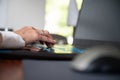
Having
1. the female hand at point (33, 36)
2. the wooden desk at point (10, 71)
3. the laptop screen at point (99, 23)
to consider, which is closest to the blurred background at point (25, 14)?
the laptop screen at point (99, 23)

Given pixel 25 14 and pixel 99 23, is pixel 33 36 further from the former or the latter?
pixel 25 14

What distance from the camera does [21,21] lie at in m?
3.95

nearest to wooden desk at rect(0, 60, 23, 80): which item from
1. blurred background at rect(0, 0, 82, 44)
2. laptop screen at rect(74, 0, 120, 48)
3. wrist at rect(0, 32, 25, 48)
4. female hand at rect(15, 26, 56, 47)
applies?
wrist at rect(0, 32, 25, 48)

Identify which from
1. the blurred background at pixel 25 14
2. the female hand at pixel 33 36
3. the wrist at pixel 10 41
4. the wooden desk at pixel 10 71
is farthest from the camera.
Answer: the blurred background at pixel 25 14

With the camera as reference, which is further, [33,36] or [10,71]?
[33,36]

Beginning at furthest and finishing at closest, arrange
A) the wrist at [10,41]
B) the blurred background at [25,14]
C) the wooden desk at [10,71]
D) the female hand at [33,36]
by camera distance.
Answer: the blurred background at [25,14], the female hand at [33,36], the wrist at [10,41], the wooden desk at [10,71]

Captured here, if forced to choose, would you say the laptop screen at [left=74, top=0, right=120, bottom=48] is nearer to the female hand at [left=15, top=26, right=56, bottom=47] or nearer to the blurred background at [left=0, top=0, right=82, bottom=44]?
the female hand at [left=15, top=26, right=56, bottom=47]

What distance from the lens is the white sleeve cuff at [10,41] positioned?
0.72 metres

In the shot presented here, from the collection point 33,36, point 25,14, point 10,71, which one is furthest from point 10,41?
point 25,14

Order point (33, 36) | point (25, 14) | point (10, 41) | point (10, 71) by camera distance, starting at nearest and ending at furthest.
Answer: point (10, 71) < point (10, 41) < point (33, 36) < point (25, 14)

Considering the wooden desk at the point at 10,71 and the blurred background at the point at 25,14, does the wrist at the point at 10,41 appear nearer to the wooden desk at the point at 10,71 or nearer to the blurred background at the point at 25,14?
the wooden desk at the point at 10,71

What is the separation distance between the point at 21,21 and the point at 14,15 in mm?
163

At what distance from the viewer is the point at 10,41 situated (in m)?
0.73

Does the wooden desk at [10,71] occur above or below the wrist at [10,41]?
below
